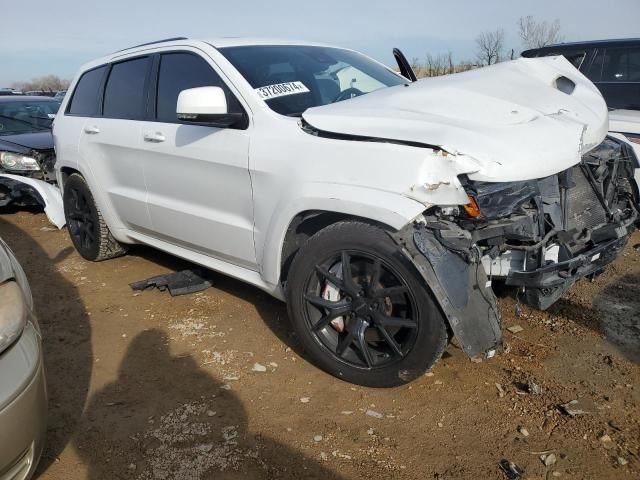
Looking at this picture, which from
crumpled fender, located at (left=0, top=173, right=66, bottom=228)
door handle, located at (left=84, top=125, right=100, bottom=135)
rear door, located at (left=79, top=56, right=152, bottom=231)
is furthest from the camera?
crumpled fender, located at (left=0, top=173, right=66, bottom=228)

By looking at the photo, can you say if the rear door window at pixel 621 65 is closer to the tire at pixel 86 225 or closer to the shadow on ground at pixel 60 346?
the tire at pixel 86 225

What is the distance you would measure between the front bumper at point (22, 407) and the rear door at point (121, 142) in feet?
6.98

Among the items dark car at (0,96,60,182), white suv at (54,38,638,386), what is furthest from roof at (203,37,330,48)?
dark car at (0,96,60,182)

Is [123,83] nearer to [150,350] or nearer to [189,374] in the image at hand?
[150,350]

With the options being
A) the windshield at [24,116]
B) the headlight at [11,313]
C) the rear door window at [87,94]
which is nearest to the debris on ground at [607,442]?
the headlight at [11,313]

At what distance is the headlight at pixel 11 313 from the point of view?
1.93 m

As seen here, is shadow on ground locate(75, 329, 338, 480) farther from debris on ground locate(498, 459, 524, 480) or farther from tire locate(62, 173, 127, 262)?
tire locate(62, 173, 127, 262)

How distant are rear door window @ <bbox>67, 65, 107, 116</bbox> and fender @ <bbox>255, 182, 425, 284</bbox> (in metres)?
2.46

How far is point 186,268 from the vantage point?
195 inches

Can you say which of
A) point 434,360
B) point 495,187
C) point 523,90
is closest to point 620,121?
point 523,90

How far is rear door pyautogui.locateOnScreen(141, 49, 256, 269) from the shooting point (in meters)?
3.18

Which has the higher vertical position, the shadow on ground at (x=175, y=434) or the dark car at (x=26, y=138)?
the dark car at (x=26, y=138)

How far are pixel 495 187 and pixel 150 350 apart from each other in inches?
93.3

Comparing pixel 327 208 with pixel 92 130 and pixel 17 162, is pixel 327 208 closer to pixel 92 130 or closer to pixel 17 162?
pixel 92 130
